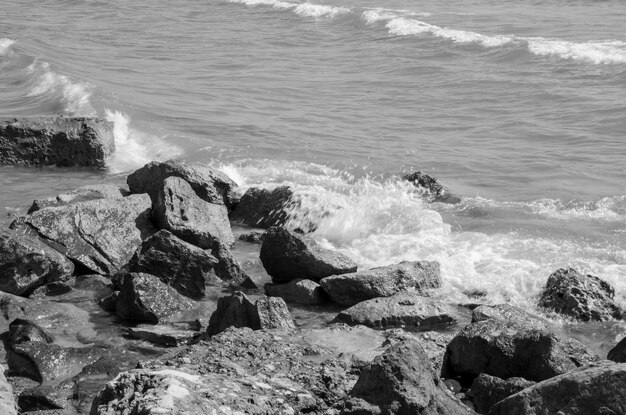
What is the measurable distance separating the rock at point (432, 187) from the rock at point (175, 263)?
4.61 m

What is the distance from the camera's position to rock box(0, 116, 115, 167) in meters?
14.8

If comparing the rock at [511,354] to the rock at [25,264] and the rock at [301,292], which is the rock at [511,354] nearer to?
the rock at [301,292]

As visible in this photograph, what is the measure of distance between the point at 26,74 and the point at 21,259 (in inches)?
529

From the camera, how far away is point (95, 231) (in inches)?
415

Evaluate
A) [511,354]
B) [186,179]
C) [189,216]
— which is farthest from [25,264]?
[511,354]

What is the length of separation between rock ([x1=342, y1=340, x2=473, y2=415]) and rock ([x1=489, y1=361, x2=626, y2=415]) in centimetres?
45

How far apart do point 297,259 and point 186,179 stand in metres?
2.93

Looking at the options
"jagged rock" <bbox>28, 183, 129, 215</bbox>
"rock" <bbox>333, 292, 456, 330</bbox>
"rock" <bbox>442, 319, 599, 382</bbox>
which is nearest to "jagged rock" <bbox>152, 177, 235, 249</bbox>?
"jagged rock" <bbox>28, 183, 129, 215</bbox>

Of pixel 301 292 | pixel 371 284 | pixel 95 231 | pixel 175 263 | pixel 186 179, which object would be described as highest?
pixel 186 179

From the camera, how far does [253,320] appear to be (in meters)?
7.93

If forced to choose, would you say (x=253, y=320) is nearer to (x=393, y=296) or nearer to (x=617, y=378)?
(x=393, y=296)

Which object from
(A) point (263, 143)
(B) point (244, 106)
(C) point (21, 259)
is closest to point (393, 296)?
(C) point (21, 259)

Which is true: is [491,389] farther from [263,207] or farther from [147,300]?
[263,207]

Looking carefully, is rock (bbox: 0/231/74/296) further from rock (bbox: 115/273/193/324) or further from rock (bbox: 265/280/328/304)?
rock (bbox: 265/280/328/304)
